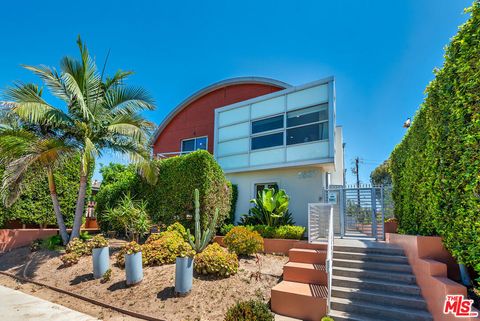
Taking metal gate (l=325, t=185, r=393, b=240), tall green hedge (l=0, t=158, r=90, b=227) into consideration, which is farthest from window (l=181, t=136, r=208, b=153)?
metal gate (l=325, t=185, r=393, b=240)

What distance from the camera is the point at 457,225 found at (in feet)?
13.2

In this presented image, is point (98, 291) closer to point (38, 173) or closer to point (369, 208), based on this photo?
point (38, 173)

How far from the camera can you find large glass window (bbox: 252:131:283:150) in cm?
1338

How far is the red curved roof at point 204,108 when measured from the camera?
15853 mm

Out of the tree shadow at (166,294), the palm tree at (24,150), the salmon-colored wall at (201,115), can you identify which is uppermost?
the salmon-colored wall at (201,115)

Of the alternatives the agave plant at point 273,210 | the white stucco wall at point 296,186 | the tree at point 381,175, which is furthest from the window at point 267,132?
the tree at point 381,175

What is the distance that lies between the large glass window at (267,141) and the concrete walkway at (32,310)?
10302mm

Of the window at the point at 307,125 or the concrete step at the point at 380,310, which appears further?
the window at the point at 307,125

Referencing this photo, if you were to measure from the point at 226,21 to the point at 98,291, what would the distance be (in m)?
10.6

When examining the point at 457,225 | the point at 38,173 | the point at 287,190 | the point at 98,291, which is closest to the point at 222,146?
the point at 287,190

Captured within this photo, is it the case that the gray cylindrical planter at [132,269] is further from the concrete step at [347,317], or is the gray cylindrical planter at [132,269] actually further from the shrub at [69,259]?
the concrete step at [347,317]

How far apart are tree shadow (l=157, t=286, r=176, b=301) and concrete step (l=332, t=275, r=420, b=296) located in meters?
3.83

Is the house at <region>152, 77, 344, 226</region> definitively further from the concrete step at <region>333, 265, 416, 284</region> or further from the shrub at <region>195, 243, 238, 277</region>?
the shrub at <region>195, 243, 238, 277</region>

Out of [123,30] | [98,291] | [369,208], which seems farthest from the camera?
[123,30]
